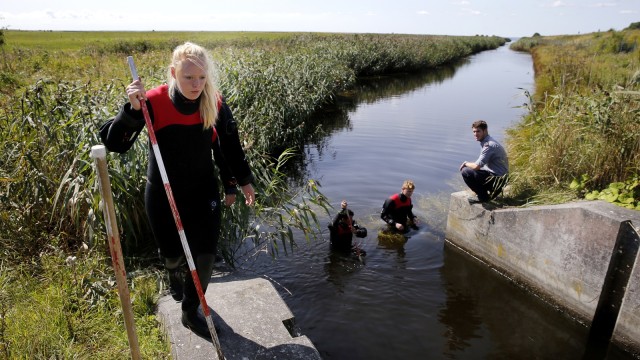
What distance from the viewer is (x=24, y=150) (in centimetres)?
457

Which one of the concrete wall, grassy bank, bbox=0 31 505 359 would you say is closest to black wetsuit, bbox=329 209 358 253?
grassy bank, bbox=0 31 505 359

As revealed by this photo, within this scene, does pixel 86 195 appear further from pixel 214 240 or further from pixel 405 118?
pixel 405 118

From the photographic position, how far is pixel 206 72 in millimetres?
2613

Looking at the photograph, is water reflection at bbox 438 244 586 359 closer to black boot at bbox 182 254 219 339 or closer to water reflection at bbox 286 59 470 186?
black boot at bbox 182 254 219 339

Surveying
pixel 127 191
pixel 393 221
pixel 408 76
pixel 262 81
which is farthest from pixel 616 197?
pixel 408 76

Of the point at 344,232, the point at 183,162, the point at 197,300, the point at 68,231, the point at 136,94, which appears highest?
the point at 136,94

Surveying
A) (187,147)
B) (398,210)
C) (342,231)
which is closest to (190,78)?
(187,147)

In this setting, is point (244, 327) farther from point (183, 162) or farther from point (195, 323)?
point (183, 162)

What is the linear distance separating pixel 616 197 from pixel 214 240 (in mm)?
5007

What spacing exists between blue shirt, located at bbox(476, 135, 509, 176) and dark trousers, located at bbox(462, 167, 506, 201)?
9cm

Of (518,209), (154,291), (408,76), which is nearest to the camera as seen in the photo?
(154,291)

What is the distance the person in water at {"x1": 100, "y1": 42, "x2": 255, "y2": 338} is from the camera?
2.56m

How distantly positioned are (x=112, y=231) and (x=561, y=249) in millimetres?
5155

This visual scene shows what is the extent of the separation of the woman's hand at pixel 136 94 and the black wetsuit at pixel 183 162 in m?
0.07
